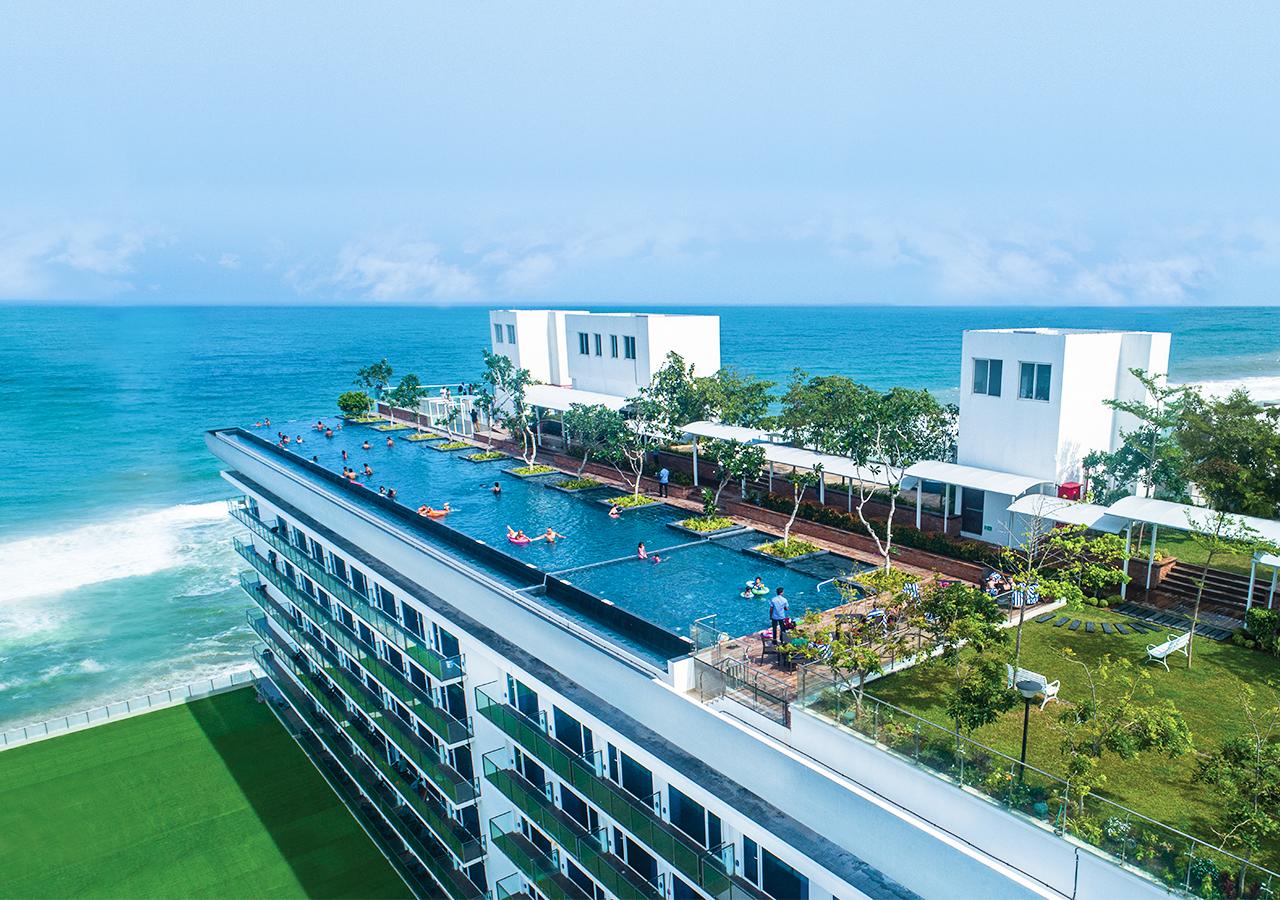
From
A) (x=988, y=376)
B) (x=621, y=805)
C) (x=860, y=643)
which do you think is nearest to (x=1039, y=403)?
(x=988, y=376)

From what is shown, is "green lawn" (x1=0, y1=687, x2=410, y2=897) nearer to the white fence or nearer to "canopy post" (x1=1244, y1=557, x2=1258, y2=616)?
the white fence

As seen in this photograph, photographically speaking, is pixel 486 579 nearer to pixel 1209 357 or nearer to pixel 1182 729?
pixel 1182 729

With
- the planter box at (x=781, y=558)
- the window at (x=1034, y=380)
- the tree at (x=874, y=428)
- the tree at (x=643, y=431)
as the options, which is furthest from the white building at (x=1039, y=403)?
the tree at (x=643, y=431)

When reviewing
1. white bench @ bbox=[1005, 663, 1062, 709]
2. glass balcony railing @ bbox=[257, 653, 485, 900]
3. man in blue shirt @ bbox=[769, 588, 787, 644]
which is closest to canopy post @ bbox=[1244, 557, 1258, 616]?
white bench @ bbox=[1005, 663, 1062, 709]

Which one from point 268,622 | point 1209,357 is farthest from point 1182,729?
point 1209,357

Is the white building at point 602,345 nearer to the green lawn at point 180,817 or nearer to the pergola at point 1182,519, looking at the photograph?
the green lawn at point 180,817
